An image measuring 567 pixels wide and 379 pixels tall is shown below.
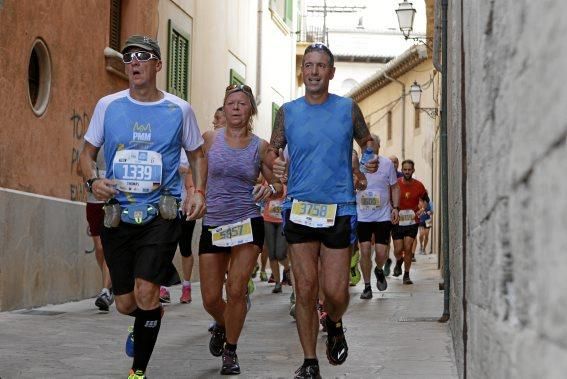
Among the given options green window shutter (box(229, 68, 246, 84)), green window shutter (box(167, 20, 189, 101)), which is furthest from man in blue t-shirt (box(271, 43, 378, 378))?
green window shutter (box(229, 68, 246, 84))

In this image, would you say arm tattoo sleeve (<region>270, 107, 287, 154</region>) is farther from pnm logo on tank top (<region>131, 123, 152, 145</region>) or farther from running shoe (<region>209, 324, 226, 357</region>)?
running shoe (<region>209, 324, 226, 357</region>)

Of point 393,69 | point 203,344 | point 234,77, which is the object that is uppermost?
point 393,69

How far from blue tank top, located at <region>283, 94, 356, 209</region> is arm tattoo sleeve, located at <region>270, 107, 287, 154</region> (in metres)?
0.04

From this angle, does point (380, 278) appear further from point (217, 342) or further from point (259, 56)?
point (259, 56)

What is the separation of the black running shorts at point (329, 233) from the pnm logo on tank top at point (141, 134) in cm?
95

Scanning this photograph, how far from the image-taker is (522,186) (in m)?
1.74

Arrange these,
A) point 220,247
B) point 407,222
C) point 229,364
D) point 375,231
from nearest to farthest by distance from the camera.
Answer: point 229,364, point 220,247, point 375,231, point 407,222

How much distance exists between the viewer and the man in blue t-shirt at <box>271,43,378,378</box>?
605cm

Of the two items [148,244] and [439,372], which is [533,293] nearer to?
[148,244]

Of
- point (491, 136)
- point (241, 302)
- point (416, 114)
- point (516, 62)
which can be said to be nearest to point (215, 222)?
point (241, 302)

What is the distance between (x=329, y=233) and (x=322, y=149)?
46 centimetres

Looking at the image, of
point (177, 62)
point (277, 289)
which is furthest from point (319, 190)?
point (177, 62)

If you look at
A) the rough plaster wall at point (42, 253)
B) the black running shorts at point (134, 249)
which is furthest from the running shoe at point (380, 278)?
the black running shorts at point (134, 249)

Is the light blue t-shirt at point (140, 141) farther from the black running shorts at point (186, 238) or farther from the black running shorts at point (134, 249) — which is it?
the black running shorts at point (186, 238)
